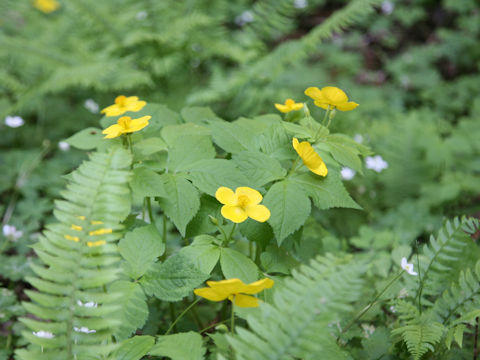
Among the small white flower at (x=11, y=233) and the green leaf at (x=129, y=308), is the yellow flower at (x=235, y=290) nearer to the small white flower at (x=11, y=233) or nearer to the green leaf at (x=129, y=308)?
the green leaf at (x=129, y=308)

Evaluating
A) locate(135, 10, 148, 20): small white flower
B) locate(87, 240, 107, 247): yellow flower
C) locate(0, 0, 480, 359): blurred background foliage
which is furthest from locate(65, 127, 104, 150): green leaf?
locate(135, 10, 148, 20): small white flower

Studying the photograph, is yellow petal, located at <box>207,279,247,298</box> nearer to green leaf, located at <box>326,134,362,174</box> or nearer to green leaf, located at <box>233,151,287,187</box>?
green leaf, located at <box>233,151,287,187</box>

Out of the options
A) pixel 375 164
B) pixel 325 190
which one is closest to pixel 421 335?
pixel 325 190

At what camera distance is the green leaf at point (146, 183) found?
109 cm

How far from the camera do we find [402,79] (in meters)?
Result: 4.16

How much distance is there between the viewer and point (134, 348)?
3.38 feet

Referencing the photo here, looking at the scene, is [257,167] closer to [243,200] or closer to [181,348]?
[243,200]

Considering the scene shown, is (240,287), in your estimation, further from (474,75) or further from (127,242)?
(474,75)

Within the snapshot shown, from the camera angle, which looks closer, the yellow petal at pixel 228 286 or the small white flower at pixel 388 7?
the yellow petal at pixel 228 286

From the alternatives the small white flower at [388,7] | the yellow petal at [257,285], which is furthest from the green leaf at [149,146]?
the small white flower at [388,7]

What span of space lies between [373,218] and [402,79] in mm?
2271

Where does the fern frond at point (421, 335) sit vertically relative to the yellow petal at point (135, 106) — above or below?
below

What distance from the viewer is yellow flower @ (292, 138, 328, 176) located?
1.10 metres

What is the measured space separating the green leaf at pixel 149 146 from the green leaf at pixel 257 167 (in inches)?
9.9
